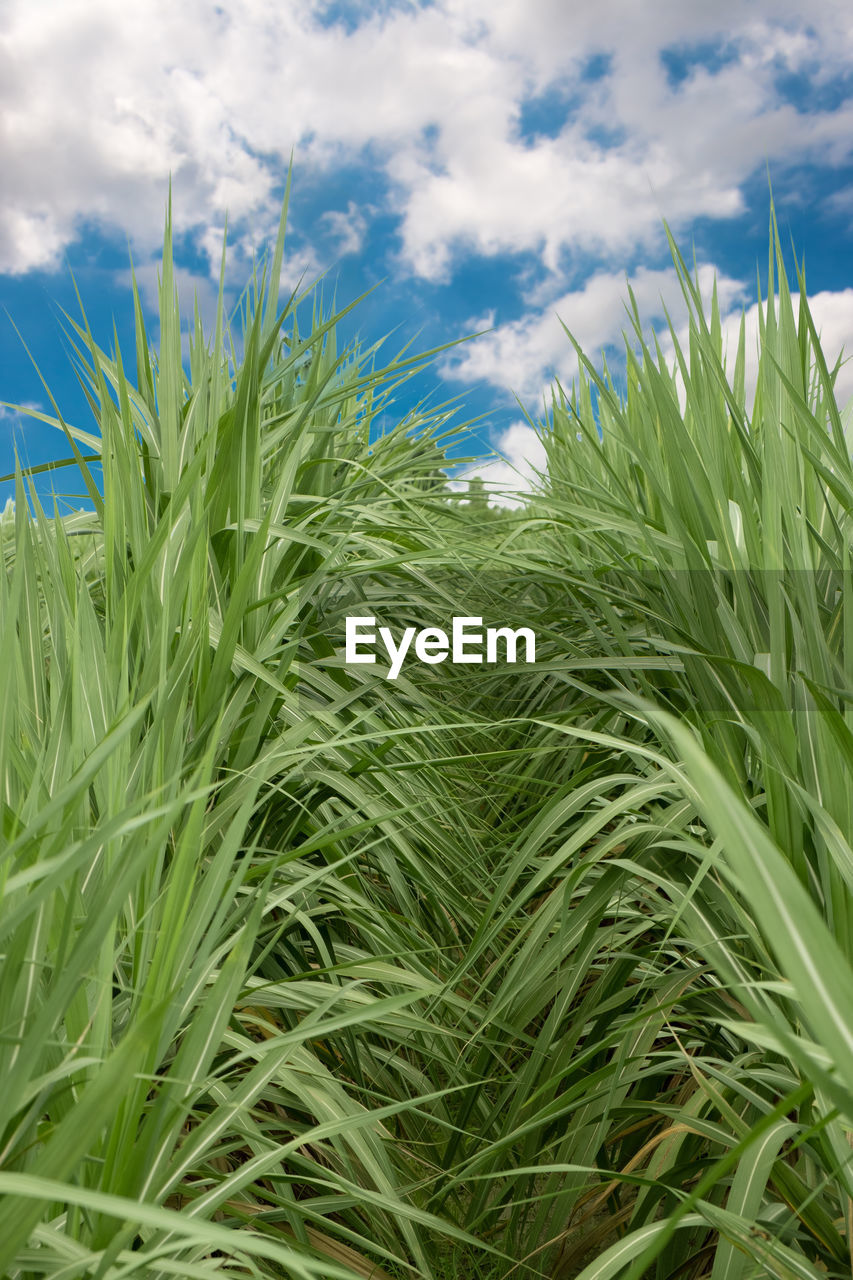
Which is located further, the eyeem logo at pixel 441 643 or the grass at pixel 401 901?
the eyeem logo at pixel 441 643

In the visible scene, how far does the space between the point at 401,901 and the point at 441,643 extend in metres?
0.48

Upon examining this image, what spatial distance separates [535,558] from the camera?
154cm

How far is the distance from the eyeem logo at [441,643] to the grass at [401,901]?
0.04m

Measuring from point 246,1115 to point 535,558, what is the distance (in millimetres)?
1102

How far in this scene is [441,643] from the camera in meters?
1.28

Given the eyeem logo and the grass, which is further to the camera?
the eyeem logo

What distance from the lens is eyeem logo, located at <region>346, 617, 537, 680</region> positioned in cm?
107

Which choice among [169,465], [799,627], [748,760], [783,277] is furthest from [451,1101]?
[783,277]

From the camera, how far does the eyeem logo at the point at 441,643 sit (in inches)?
42.1

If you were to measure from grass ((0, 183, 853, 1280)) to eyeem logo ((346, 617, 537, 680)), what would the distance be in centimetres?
4

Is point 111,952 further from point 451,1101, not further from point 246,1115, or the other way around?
point 451,1101

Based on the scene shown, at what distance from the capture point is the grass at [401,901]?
0.41 m

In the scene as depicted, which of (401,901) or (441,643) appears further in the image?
(441,643)

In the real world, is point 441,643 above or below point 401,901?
above
